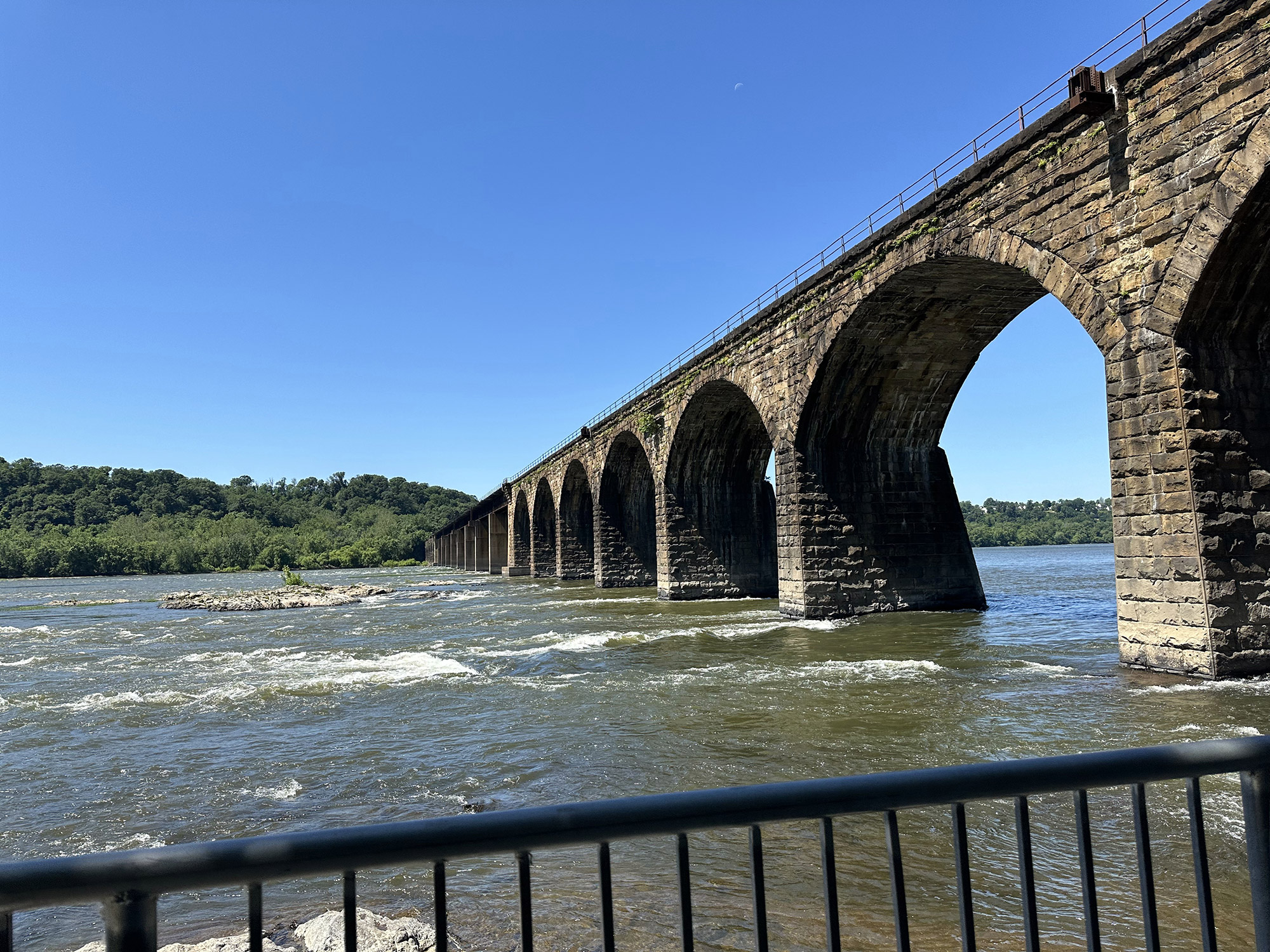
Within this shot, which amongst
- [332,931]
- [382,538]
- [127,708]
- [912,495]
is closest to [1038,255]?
[912,495]

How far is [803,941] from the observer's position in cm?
462

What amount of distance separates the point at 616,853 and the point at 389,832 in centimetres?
481

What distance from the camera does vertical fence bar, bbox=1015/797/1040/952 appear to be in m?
2.14

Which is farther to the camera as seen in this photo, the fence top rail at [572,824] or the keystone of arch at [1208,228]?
the keystone of arch at [1208,228]

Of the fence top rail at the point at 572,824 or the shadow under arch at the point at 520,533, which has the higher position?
the shadow under arch at the point at 520,533

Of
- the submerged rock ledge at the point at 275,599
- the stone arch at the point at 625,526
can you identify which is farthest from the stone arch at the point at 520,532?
the stone arch at the point at 625,526

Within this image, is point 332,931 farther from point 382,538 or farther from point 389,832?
point 382,538

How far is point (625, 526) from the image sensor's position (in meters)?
41.4

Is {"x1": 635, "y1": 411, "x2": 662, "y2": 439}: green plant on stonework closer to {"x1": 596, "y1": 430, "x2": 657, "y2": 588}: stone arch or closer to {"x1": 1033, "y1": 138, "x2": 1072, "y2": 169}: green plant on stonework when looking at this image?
{"x1": 596, "y1": 430, "x2": 657, "y2": 588}: stone arch

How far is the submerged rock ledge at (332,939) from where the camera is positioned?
4246mm

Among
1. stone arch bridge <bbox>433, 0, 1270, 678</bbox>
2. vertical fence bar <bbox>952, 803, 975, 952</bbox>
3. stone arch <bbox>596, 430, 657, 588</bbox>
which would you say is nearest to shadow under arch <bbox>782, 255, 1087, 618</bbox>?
stone arch bridge <bbox>433, 0, 1270, 678</bbox>

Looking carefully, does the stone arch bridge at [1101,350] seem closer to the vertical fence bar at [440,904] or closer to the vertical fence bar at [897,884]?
the vertical fence bar at [897,884]

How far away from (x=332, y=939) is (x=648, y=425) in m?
29.1

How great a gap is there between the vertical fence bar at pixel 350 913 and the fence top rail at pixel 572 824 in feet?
0.31
